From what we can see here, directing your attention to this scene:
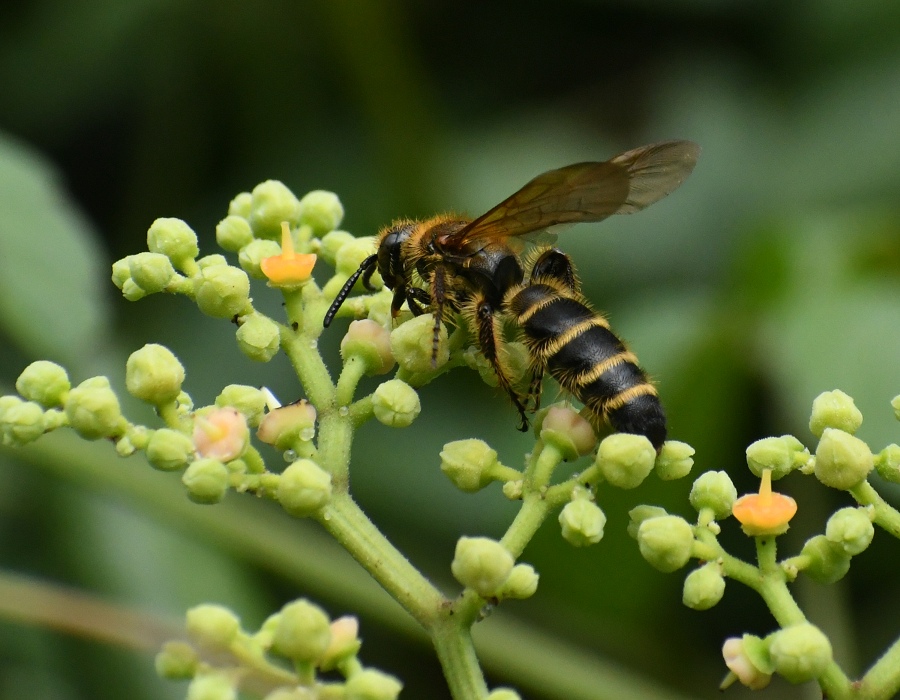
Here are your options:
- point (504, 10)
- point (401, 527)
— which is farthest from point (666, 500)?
point (504, 10)

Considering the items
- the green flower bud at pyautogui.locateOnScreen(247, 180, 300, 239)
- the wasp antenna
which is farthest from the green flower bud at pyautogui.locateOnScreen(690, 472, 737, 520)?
the green flower bud at pyautogui.locateOnScreen(247, 180, 300, 239)

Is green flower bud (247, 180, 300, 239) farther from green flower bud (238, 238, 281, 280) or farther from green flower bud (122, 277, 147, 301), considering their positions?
green flower bud (122, 277, 147, 301)

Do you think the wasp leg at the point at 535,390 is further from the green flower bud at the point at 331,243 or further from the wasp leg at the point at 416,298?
the green flower bud at the point at 331,243

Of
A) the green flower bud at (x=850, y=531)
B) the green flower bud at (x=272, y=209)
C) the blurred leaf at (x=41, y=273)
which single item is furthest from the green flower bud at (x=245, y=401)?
the blurred leaf at (x=41, y=273)

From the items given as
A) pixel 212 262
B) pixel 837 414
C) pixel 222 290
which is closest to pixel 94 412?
pixel 222 290

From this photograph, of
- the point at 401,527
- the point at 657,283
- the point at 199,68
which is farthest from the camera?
the point at 199,68

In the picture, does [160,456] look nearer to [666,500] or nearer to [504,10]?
[666,500]
